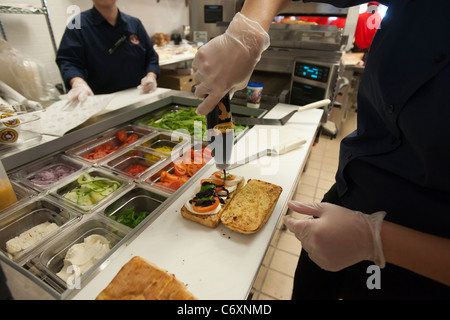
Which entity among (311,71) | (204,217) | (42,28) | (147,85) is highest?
(42,28)

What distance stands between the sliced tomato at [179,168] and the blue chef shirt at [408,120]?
0.97m

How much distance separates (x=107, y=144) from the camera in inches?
70.9

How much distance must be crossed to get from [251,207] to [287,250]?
1652 millimetres

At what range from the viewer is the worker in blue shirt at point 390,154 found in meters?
0.71

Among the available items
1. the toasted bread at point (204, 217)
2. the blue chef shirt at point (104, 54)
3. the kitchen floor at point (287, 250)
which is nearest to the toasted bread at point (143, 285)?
the toasted bread at point (204, 217)

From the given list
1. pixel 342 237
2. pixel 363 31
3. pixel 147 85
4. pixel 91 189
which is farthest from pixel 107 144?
pixel 363 31

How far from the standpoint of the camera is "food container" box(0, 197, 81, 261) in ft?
3.72

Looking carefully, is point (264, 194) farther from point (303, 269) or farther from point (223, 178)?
point (303, 269)

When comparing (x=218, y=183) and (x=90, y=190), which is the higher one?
(x=218, y=183)

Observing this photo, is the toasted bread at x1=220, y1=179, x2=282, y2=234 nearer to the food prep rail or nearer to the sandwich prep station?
the sandwich prep station

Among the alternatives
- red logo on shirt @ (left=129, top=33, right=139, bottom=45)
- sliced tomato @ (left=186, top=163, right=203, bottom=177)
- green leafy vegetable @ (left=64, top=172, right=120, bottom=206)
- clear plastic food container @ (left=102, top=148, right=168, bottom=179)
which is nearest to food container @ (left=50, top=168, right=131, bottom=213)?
green leafy vegetable @ (left=64, top=172, right=120, bottom=206)

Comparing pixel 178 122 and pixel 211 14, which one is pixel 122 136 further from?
pixel 211 14

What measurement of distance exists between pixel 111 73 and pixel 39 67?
75 centimetres
